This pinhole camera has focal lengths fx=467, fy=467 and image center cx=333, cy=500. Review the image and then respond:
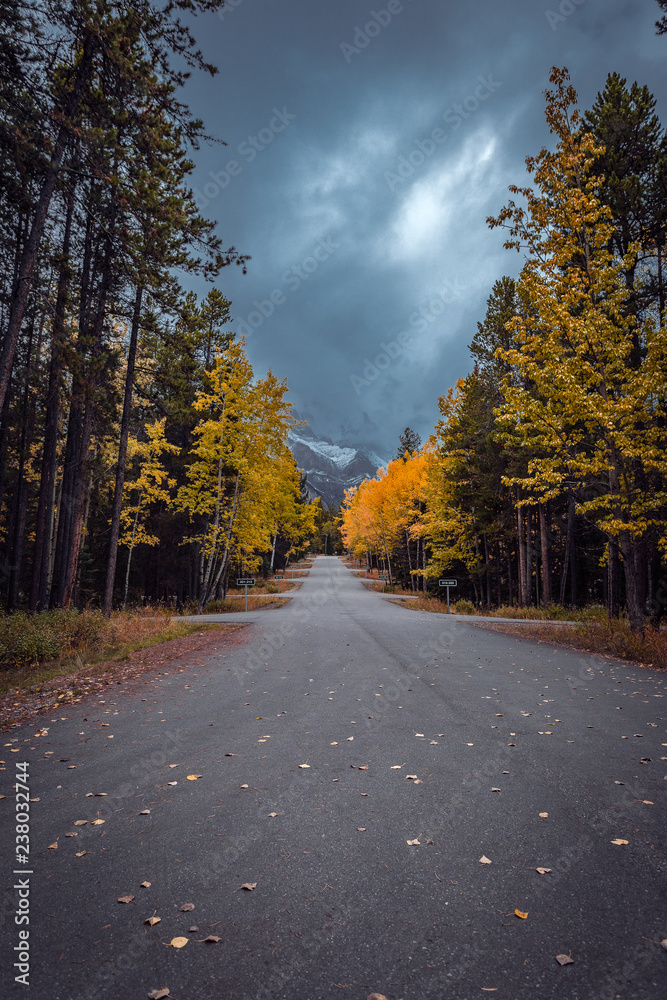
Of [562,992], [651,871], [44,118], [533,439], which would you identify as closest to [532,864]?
[651,871]

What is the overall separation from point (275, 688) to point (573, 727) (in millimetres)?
4394

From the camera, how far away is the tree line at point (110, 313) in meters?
8.45

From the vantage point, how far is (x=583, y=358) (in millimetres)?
12398

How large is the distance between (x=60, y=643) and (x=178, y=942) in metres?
10.2

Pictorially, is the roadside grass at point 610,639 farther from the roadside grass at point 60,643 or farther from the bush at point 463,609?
the roadside grass at point 60,643

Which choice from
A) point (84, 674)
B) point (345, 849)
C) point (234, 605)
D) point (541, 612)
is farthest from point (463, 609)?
point (345, 849)

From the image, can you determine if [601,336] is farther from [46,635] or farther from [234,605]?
[234,605]

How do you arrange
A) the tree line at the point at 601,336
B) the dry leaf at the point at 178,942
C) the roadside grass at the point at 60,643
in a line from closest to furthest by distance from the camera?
1. the dry leaf at the point at 178,942
2. the roadside grass at the point at 60,643
3. the tree line at the point at 601,336

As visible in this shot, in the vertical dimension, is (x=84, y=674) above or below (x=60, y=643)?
below

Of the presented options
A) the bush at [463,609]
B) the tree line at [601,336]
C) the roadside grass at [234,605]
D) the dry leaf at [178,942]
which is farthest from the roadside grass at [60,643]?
the bush at [463,609]

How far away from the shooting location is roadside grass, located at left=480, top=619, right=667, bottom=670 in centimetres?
998

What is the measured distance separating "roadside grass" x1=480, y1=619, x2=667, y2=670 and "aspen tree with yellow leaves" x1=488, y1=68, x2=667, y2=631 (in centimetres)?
66

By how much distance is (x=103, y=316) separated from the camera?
46.8 ft

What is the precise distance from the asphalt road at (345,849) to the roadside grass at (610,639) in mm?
3850
